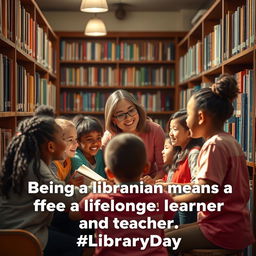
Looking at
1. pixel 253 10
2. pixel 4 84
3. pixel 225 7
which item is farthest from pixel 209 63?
pixel 4 84

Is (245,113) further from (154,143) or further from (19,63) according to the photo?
(19,63)

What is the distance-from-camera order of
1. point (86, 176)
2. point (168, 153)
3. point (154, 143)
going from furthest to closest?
point (154, 143)
point (168, 153)
point (86, 176)

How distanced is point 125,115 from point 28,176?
117cm

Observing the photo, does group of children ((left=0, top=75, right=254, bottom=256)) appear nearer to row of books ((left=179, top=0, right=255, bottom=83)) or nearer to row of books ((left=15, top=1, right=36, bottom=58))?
row of books ((left=179, top=0, right=255, bottom=83))

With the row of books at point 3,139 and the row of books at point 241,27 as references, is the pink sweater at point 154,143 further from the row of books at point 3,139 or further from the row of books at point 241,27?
the row of books at point 241,27

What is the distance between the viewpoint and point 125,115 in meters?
2.80

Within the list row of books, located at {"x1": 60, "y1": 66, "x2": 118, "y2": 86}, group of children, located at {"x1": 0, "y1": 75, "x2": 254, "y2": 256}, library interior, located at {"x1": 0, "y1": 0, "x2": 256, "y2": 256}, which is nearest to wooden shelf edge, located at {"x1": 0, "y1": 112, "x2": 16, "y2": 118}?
group of children, located at {"x1": 0, "y1": 75, "x2": 254, "y2": 256}

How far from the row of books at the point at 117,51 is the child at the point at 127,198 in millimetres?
4770

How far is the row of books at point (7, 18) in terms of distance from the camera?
270 centimetres

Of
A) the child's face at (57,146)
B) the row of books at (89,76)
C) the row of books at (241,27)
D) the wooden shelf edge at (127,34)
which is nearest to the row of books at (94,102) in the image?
the row of books at (89,76)

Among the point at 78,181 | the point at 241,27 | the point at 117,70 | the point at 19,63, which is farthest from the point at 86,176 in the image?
the point at 117,70

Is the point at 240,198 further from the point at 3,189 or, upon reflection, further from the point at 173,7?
the point at 173,7

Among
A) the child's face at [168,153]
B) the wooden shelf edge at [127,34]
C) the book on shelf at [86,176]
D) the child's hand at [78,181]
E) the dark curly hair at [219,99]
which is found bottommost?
the child's hand at [78,181]

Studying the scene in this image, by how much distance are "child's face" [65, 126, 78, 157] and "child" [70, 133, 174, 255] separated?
789mm
